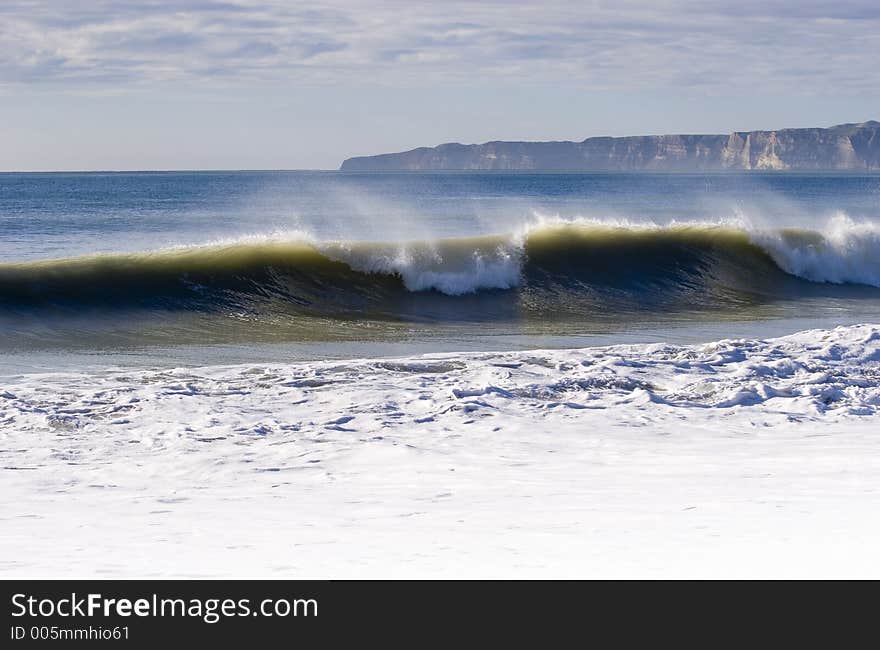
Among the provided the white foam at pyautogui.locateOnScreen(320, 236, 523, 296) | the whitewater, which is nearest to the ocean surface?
the white foam at pyautogui.locateOnScreen(320, 236, 523, 296)

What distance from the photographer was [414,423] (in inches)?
328

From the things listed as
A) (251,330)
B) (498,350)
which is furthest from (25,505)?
(251,330)

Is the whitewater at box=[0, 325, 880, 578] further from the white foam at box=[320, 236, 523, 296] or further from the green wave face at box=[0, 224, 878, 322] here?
the white foam at box=[320, 236, 523, 296]

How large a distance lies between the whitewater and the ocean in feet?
0.09

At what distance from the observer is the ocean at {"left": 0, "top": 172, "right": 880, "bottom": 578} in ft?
16.6

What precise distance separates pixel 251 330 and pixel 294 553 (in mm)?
10711

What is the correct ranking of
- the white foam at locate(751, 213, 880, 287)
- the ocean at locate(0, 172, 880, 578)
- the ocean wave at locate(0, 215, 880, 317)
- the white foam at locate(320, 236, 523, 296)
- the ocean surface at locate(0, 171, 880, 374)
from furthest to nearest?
the white foam at locate(751, 213, 880, 287) < the white foam at locate(320, 236, 523, 296) < the ocean wave at locate(0, 215, 880, 317) < the ocean surface at locate(0, 171, 880, 374) < the ocean at locate(0, 172, 880, 578)

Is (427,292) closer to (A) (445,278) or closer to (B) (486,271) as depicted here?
(A) (445,278)

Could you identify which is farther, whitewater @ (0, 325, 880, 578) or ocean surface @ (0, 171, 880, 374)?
ocean surface @ (0, 171, 880, 374)

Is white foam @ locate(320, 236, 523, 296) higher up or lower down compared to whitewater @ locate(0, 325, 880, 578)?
higher up

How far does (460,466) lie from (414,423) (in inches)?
53.9

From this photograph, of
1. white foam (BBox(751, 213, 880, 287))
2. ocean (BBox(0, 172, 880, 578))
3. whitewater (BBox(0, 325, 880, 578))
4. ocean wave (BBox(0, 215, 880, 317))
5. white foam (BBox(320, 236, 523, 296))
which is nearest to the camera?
whitewater (BBox(0, 325, 880, 578))
